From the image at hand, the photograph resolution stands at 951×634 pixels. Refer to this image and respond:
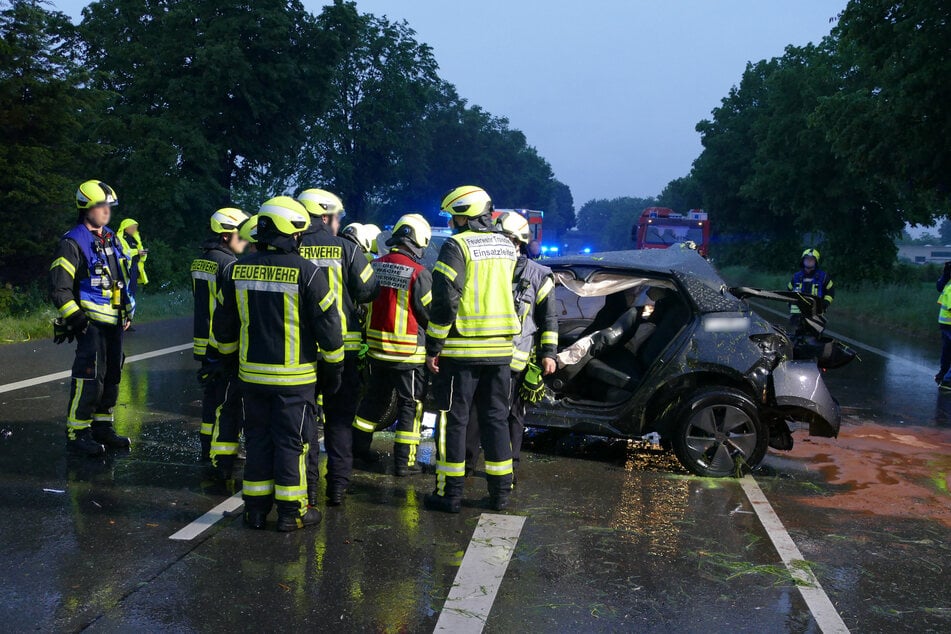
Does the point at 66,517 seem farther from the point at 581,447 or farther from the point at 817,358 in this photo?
the point at 817,358

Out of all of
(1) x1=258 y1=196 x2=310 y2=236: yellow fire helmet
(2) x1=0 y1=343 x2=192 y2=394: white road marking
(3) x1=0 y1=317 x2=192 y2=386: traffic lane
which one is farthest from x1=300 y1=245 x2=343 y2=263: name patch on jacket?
(3) x1=0 y1=317 x2=192 y2=386: traffic lane

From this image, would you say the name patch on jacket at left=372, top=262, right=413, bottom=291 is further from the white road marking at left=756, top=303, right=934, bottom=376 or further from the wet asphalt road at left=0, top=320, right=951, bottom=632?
the white road marking at left=756, top=303, right=934, bottom=376

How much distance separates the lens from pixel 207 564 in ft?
15.8

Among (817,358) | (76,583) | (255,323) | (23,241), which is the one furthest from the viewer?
(23,241)

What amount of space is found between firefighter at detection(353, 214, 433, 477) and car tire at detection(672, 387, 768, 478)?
1966 mm

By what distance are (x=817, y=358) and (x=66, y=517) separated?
18.6 ft

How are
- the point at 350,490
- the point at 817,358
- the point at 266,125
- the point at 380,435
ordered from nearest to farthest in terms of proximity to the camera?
1. the point at 350,490
2. the point at 817,358
3. the point at 380,435
4. the point at 266,125

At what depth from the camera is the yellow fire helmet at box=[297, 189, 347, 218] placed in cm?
616

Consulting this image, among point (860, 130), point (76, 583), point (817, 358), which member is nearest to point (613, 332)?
point (817, 358)

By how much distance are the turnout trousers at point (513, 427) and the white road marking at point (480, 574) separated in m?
0.70

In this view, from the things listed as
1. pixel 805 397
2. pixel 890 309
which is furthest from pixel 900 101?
pixel 805 397

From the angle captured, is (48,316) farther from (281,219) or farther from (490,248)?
(490,248)

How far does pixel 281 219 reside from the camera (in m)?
5.31

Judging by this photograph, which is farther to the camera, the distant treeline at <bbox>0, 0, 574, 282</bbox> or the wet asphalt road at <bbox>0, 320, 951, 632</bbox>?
the distant treeline at <bbox>0, 0, 574, 282</bbox>
